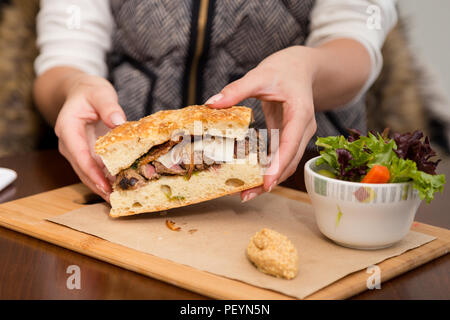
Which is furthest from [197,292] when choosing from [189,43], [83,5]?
[83,5]

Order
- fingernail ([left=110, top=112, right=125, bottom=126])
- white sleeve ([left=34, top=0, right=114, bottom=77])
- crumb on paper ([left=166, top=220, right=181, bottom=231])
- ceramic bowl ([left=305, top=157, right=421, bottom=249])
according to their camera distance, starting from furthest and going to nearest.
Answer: white sleeve ([left=34, top=0, right=114, bottom=77]) < fingernail ([left=110, top=112, right=125, bottom=126]) < crumb on paper ([left=166, top=220, right=181, bottom=231]) < ceramic bowl ([left=305, top=157, right=421, bottom=249])

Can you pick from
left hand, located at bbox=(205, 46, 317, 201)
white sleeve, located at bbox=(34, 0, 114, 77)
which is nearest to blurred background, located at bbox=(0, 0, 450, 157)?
white sleeve, located at bbox=(34, 0, 114, 77)

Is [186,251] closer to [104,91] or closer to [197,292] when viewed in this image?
[197,292]

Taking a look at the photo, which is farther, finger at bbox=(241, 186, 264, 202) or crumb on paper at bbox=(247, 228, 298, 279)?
finger at bbox=(241, 186, 264, 202)

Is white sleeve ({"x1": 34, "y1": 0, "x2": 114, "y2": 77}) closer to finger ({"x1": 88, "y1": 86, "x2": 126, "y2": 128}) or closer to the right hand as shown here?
the right hand

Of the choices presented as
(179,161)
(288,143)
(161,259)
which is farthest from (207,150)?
(161,259)

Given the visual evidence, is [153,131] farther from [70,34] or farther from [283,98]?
[70,34]
